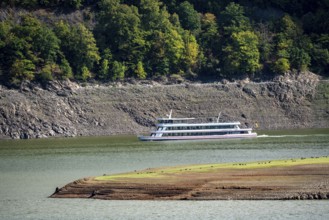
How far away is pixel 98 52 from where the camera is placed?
166m

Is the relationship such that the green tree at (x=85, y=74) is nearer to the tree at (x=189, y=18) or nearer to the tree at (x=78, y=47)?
the tree at (x=78, y=47)

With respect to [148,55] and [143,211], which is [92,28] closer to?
[148,55]

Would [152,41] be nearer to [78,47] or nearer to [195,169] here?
[78,47]

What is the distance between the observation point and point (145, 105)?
158750 mm

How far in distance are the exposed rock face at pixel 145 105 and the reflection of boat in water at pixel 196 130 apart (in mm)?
10557

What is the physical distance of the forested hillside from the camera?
16225cm

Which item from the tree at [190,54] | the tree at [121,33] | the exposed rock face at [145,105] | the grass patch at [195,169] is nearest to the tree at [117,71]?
the exposed rock face at [145,105]

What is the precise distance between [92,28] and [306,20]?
30562 millimetres

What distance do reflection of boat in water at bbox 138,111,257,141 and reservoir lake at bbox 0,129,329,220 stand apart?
11.3 ft

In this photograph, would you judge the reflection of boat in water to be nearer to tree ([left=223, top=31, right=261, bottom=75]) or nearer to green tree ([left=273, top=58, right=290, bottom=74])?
tree ([left=223, top=31, right=261, bottom=75])

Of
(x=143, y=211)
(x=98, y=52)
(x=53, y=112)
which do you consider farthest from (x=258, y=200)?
(x=98, y=52)

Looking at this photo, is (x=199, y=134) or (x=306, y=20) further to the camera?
(x=306, y=20)

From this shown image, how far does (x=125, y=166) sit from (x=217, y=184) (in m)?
23.2

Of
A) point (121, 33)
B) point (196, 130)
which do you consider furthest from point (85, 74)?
point (196, 130)
